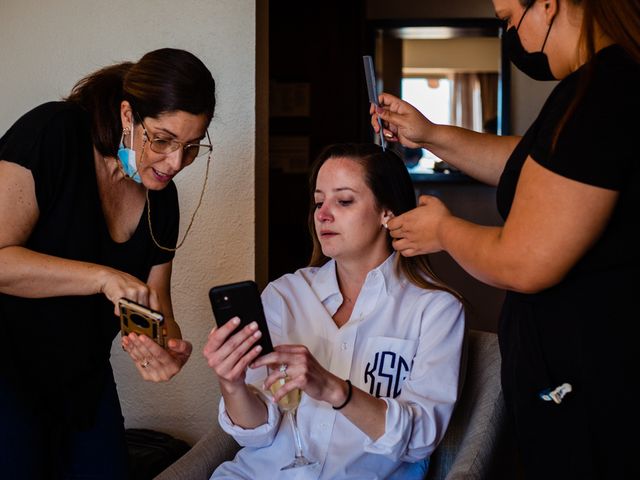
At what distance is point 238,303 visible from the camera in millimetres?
1469

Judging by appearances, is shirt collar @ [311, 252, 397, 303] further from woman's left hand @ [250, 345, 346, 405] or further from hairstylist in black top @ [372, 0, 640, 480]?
hairstylist in black top @ [372, 0, 640, 480]

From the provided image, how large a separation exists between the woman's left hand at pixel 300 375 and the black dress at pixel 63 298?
18.2 inches

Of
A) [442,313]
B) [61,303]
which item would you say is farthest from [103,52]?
[442,313]

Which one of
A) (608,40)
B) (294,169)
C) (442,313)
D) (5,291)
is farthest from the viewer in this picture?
(294,169)

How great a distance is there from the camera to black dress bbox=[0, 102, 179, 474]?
159 cm

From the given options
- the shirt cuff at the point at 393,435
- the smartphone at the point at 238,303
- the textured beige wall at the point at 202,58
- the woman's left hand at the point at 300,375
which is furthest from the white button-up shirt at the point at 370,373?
the textured beige wall at the point at 202,58

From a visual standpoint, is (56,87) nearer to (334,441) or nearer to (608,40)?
(334,441)

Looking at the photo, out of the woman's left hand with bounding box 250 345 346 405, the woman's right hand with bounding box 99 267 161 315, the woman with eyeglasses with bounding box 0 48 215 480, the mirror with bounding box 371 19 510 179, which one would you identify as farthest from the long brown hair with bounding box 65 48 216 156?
the mirror with bounding box 371 19 510 179

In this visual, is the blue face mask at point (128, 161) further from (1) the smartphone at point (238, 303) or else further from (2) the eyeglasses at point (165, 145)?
(1) the smartphone at point (238, 303)

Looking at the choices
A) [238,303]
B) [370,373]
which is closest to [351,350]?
[370,373]

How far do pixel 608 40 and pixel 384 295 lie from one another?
885 millimetres

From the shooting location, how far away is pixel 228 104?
2398 millimetres

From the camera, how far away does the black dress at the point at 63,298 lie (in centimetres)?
159

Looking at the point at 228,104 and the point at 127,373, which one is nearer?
the point at 228,104
